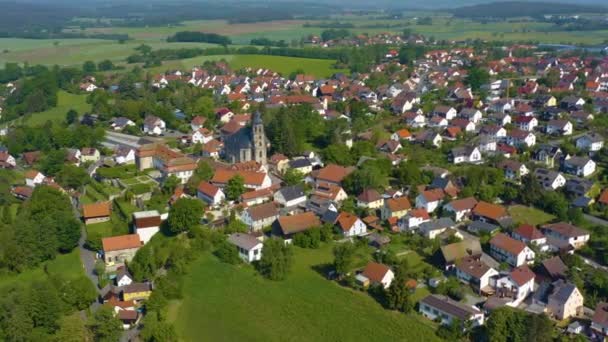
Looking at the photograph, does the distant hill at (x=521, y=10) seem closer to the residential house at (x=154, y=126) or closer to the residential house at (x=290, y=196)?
the residential house at (x=154, y=126)

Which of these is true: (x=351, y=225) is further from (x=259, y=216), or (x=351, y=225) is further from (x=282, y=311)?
(x=282, y=311)

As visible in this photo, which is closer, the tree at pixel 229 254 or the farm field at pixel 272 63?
the tree at pixel 229 254

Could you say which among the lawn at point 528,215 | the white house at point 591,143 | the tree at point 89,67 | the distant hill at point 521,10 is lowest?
the lawn at point 528,215

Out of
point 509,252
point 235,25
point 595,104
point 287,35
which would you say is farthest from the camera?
point 235,25

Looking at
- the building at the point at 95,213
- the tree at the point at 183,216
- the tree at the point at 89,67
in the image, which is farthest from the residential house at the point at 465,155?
the tree at the point at 89,67

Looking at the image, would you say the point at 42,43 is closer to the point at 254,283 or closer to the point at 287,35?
the point at 287,35

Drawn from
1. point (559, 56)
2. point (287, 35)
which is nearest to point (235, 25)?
point (287, 35)
